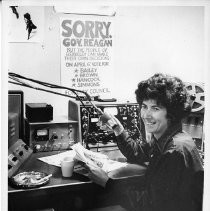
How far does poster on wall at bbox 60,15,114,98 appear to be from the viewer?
1.88m

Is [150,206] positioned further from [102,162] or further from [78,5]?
[78,5]

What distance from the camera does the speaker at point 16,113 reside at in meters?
1.86

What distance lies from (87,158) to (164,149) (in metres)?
0.48

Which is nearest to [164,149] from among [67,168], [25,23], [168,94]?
[168,94]

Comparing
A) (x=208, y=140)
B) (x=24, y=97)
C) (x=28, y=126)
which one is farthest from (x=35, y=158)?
(x=208, y=140)

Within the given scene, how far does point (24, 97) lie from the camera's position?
192 centimetres

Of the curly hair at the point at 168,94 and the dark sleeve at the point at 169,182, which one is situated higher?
the curly hair at the point at 168,94

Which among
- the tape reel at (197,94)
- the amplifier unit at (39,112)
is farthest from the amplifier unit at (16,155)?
the tape reel at (197,94)

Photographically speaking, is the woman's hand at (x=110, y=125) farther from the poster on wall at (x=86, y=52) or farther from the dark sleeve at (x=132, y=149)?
the poster on wall at (x=86, y=52)

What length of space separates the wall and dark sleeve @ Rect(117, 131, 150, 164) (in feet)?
0.81

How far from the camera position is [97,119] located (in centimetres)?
196

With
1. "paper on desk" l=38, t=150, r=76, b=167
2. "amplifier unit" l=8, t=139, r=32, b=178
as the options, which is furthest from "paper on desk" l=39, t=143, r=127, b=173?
"amplifier unit" l=8, t=139, r=32, b=178

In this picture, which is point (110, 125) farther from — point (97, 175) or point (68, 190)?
point (68, 190)

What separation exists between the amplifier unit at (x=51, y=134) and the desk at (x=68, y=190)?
0.19 feet
